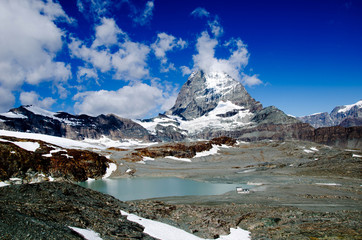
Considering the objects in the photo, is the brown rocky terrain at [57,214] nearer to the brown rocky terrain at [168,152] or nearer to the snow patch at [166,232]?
the snow patch at [166,232]

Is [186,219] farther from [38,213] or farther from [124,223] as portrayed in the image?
[38,213]

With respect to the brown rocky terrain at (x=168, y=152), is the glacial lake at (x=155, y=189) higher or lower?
lower

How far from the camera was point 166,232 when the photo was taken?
18.2 meters

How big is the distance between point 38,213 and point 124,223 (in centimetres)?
564

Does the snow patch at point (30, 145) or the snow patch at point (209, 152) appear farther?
the snow patch at point (209, 152)

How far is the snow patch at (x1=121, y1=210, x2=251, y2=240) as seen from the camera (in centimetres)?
1733

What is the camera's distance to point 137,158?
379 ft

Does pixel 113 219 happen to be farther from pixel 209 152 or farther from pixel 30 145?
pixel 209 152

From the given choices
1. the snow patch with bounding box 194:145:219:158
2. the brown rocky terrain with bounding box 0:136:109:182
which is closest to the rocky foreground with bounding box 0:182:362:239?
the brown rocky terrain with bounding box 0:136:109:182

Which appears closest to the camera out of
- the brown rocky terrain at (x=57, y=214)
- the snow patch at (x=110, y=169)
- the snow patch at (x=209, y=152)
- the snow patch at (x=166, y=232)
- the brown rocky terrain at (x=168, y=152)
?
the brown rocky terrain at (x=57, y=214)

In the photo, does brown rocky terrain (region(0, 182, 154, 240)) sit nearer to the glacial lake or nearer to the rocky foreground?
the rocky foreground

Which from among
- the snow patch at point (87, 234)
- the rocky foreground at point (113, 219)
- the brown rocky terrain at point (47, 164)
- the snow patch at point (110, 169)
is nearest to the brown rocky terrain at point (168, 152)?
the snow patch at point (110, 169)

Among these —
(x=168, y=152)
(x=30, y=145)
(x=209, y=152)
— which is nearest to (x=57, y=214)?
(x=30, y=145)

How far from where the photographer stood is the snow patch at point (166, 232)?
56.9 feet
